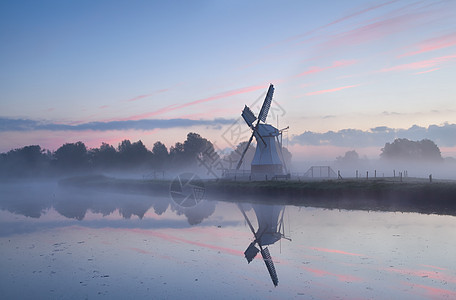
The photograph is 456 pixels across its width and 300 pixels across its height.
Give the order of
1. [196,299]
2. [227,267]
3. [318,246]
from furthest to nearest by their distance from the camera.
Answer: [318,246] → [227,267] → [196,299]

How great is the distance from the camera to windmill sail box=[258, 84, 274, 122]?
59.2 metres

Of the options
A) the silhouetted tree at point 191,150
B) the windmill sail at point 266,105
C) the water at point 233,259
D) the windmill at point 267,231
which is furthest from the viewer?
the silhouetted tree at point 191,150

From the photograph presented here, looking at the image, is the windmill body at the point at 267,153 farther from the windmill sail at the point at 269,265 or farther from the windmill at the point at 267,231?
the windmill sail at the point at 269,265

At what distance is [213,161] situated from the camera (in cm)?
10212

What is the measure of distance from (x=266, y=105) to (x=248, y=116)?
10.6 feet

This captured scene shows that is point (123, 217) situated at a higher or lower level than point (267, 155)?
lower

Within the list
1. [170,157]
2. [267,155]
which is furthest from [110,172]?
[267,155]

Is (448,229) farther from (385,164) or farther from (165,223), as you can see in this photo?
(385,164)

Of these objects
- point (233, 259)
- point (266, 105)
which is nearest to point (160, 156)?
point (266, 105)

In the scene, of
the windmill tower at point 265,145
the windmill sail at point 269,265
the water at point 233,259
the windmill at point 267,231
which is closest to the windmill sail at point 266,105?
the windmill tower at point 265,145

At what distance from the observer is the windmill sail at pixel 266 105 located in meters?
59.2

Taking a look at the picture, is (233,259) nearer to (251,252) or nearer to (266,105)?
(251,252)

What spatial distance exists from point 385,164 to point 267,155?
110069mm

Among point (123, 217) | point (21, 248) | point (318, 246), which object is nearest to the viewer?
point (318, 246)
